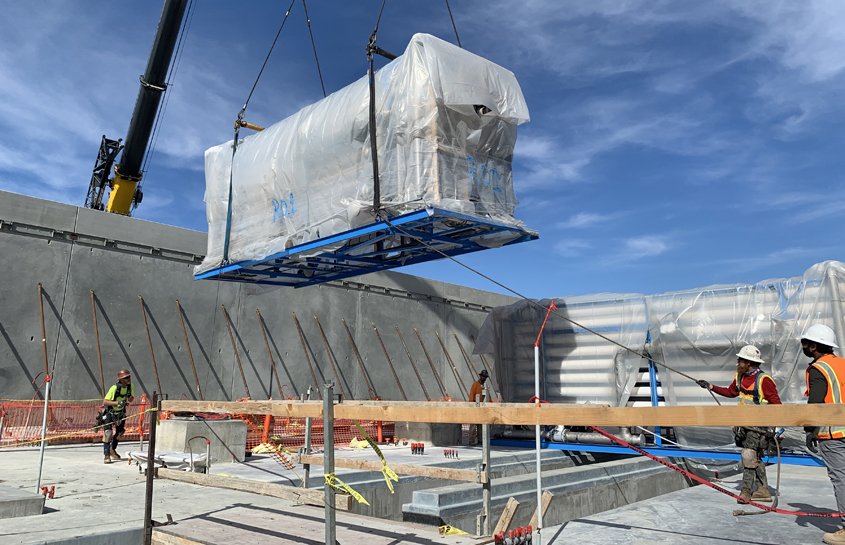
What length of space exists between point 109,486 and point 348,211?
4.45m

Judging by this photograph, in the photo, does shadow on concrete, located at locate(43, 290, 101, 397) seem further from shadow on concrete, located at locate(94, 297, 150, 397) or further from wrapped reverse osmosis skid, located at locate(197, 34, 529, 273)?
wrapped reverse osmosis skid, located at locate(197, 34, 529, 273)

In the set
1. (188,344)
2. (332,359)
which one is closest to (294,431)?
(188,344)

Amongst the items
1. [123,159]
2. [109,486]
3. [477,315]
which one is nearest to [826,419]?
[109,486]

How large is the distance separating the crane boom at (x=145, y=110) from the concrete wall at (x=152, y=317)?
150 inches

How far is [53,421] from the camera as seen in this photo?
40.7 feet

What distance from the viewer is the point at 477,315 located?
944 inches

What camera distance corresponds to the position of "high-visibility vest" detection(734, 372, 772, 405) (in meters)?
6.42

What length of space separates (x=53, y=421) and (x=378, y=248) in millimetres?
8098

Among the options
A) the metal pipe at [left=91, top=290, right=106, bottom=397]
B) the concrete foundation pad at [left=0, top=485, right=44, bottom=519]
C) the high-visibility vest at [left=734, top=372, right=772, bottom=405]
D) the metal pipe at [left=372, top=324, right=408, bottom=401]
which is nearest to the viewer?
the concrete foundation pad at [left=0, top=485, right=44, bottom=519]

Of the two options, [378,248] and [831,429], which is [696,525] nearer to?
[831,429]

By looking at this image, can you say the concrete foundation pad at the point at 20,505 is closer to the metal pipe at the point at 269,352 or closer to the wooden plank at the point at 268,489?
the wooden plank at the point at 268,489

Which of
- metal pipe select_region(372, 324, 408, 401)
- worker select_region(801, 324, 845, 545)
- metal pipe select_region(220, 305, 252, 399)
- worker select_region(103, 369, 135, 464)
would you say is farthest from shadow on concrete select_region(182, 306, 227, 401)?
worker select_region(801, 324, 845, 545)

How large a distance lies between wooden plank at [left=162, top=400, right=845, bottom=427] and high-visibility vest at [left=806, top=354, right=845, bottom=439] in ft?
8.42

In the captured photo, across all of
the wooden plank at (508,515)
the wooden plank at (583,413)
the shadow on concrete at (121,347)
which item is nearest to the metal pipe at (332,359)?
the shadow on concrete at (121,347)
